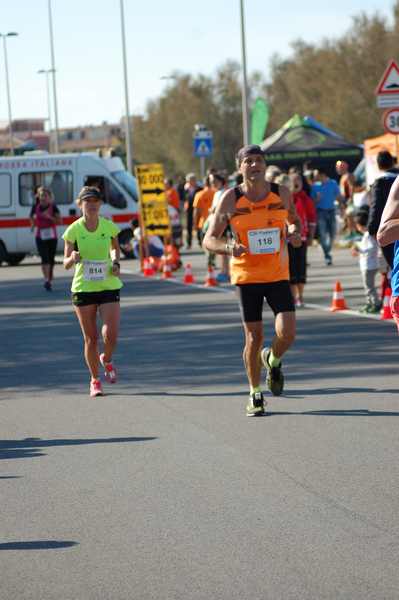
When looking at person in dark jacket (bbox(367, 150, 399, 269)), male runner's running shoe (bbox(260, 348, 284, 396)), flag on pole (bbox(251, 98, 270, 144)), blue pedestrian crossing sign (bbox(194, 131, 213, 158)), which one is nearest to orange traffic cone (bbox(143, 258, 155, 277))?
flag on pole (bbox(251, 98, 270, 144))

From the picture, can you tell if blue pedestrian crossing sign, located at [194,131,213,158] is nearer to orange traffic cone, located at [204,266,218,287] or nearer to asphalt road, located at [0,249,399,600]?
orange traffic cone, located at [204,266,218,287]

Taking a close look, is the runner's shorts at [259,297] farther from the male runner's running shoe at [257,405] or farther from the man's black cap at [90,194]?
the man's black cap at [90,194]

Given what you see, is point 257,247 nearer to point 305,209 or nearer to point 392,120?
point 305,209

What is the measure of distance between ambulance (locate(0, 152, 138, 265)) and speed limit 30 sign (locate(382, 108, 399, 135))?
1472cm

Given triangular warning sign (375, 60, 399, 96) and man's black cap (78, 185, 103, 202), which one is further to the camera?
triangular warning sign (375, 60, 399, 96)

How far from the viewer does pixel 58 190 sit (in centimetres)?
3547

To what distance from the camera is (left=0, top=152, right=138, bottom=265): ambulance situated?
34938 mm

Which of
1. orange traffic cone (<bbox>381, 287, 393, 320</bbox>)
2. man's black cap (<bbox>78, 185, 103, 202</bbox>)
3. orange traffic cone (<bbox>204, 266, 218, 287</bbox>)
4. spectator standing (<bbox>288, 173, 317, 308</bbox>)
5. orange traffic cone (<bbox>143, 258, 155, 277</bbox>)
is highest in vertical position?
man's black cap (<bbox>78, 185, 103, 202</bbox>)

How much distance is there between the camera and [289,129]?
4169cm

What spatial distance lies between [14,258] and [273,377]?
25981 mm

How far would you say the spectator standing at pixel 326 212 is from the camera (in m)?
28.5

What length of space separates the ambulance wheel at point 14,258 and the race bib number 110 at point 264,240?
25.9 m

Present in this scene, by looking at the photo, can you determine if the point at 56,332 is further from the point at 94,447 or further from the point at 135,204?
the point at 135,204

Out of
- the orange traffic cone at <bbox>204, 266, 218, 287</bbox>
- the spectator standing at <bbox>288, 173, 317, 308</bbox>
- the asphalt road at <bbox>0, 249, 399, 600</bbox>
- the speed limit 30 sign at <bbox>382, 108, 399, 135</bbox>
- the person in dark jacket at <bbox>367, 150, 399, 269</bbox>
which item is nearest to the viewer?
the asphalt road at <bbox>0, 249, 399, 600</bbox>
